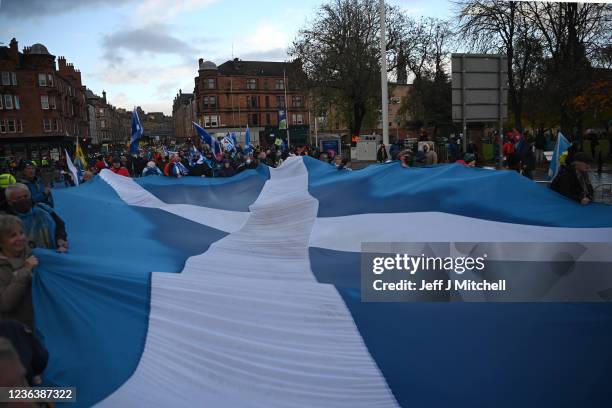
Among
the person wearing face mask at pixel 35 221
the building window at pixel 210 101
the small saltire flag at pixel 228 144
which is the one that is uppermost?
the building window at pixel 210 101

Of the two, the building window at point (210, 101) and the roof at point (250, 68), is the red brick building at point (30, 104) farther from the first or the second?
the roof at point (250, 68)

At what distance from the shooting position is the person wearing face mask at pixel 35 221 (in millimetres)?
4270

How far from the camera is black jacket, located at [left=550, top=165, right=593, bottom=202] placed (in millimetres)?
5805

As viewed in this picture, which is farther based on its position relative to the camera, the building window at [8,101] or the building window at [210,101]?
the building window at [210,101]

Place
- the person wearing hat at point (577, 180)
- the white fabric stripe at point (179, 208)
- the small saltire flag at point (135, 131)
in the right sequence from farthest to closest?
the small saltire flag at point (135, 131)
the white fabric stripe at point (179, 208)
the person wearing hat at point (577, 180)

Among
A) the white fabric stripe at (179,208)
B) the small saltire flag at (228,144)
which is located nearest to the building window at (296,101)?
the small saltire flag at (228,144)

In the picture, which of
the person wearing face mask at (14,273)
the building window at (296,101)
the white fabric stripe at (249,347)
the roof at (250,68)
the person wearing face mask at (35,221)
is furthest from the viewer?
the building window at (296,101)

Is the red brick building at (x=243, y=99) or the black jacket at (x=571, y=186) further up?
the red brick building at (x=243, y=99)

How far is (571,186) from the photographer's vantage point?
5.90m

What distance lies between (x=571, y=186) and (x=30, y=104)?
70056mm

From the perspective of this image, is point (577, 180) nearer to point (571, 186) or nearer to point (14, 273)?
point (571, 186)

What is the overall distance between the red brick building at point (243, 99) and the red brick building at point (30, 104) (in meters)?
23.5

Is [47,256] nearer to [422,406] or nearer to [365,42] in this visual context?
[422,406]

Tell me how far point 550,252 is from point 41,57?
72.6 m
